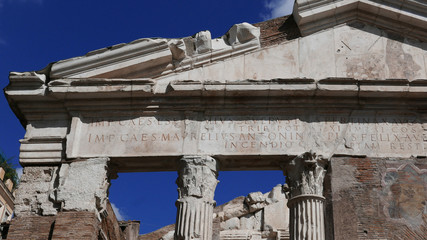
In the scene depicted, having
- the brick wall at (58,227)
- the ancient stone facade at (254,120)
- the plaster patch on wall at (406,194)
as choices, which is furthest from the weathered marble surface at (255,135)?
the brick wall at (58,227)

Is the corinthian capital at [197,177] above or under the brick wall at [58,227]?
above

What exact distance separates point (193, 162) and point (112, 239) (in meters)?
3.16

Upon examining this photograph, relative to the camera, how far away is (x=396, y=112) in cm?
1108

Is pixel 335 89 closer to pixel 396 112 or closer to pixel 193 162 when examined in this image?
pixel 396 112

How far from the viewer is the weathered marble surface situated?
1080 centimetres

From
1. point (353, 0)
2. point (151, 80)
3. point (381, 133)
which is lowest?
point (381, 133)

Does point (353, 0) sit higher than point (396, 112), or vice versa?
point (353, 0)

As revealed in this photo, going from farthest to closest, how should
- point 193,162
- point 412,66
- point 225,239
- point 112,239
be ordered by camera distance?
point 225,239, point 112,239, point 412,66, point 193,162

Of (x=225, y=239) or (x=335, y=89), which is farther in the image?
(x=225, y=239)

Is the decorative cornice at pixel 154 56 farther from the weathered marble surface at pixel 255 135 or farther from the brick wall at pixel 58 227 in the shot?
the brick wall at pixel 58 227

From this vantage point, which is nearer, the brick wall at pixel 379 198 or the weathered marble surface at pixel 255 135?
the brick wall at pixel 379 198

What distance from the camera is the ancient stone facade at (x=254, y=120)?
10.4 meters

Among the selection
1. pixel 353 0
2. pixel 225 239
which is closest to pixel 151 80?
pixel 353 0

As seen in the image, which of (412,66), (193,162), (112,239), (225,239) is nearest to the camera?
(193,162)
